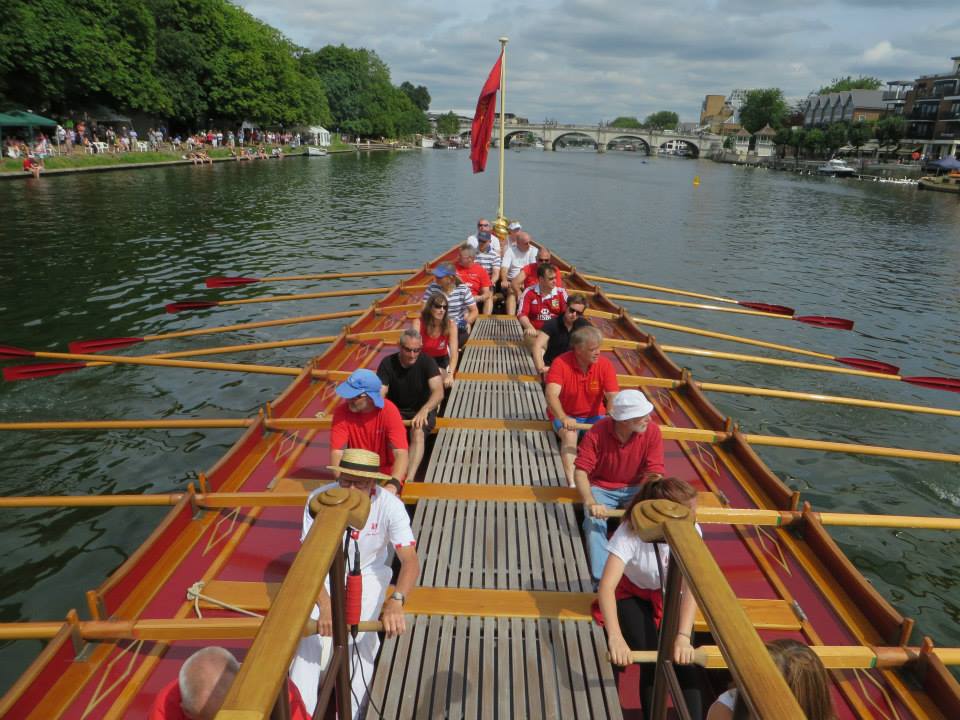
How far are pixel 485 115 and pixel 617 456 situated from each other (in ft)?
38.6

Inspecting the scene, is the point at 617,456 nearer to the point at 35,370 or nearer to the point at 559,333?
the point at 559,333

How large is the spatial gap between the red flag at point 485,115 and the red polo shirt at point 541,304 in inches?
243

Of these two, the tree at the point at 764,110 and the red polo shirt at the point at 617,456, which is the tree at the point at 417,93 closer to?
the tree at the point at 764,110

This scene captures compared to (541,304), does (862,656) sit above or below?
below

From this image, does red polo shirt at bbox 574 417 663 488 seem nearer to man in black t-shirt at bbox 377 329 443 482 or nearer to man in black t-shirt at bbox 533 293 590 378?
man in black t-shirt at bbox 377 329 443 482

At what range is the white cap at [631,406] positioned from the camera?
4.35 meters

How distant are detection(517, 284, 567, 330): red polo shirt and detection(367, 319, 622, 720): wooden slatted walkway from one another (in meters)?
3.07

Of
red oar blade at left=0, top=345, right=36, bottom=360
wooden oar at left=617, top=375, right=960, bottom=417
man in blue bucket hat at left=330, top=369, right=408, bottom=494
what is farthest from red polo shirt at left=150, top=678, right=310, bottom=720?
red oar blade at left=0, top=345, right=36, bottom=360

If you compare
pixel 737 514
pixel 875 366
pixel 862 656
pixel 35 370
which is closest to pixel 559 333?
pixel 737 514

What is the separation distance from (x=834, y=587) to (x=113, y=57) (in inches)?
2054

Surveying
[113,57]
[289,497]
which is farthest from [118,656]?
[113,57]

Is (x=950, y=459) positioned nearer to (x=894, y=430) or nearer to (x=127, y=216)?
(x=894, y=430)

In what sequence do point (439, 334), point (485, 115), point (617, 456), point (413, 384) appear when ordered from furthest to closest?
point (485, 115), point (439, 334), point (413, 384), point (617, 456)

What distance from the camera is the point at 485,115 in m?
14.2
